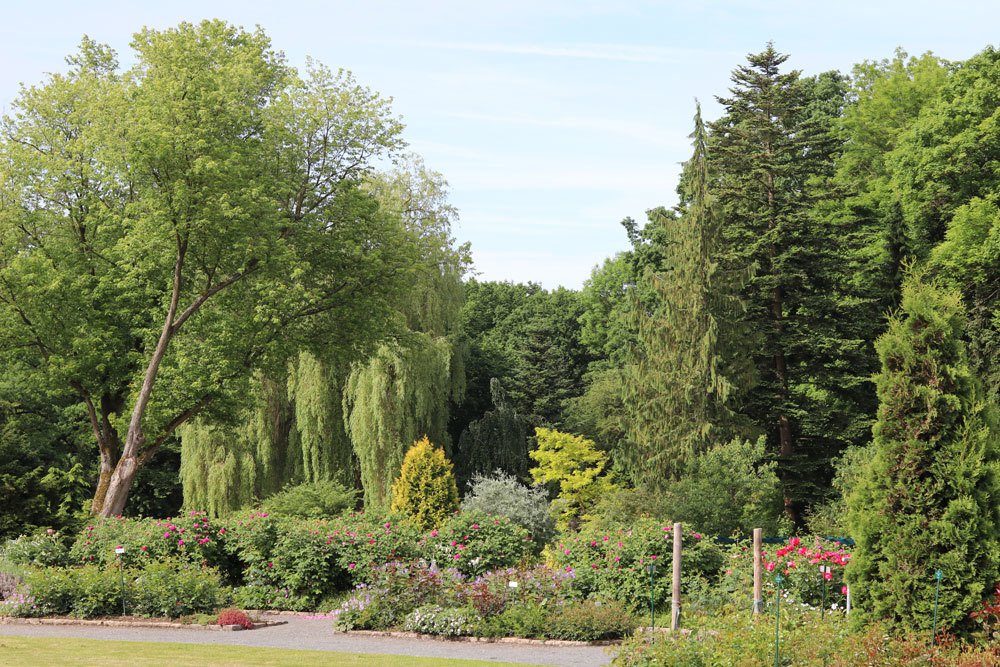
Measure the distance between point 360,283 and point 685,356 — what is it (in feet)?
30.4

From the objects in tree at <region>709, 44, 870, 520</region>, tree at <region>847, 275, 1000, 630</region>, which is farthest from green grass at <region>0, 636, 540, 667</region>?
tree at <region>709, 44, 870, 520</region>

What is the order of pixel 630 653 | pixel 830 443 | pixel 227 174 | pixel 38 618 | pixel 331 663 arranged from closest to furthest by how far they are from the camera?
1. pixel 630 653
2. pixel 331 663
3. pixel 38 618
4. pixel 227 174
5. pixel 830 443

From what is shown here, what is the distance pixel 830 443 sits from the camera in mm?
30250

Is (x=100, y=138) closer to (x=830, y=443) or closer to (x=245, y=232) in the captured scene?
(x=245, y=232)

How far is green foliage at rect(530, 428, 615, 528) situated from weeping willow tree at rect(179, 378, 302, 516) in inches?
321

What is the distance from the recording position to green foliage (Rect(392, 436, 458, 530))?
24984mm

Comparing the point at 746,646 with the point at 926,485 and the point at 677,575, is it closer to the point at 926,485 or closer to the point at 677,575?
the point at 926,485

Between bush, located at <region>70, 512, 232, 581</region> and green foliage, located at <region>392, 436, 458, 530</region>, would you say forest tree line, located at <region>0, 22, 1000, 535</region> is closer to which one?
bush, located at <region>70, 512, 232, 581</region>

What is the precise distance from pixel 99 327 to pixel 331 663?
15.5m

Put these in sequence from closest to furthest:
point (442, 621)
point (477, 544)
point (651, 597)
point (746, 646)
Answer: point (746, 646) < point (442, 621) < point (651, 597) < point (477, 544)

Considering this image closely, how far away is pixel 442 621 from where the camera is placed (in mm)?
13672

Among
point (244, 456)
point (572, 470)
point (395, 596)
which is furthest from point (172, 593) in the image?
point (572, 470)

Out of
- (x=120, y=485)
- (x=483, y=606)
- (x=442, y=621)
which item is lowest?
(x=442, y=621)

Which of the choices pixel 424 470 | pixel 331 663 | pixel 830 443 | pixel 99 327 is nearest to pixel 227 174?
pixel 99 327
